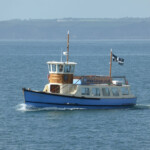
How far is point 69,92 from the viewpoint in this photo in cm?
6322

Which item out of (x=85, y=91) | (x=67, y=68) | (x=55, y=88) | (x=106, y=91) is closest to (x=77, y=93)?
(x=85, y=91)

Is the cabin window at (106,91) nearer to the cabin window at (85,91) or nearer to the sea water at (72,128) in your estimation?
the cabin window at (85,91)

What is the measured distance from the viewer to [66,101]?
6147cm

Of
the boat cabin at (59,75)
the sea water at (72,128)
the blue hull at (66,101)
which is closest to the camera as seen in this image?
the sea water at (72,128)

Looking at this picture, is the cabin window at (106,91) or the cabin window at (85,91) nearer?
the cabin window at (85,91)

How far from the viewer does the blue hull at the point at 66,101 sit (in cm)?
6072

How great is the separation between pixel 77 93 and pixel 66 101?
1504 millimetres

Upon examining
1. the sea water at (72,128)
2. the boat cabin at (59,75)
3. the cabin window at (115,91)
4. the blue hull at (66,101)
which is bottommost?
the sea water at (72,128)

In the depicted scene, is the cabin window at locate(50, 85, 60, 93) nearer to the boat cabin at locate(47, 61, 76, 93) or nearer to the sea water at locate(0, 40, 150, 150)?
the boat cabin at locate(47, 61, 76, 93)

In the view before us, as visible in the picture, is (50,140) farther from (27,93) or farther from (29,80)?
(29,80)

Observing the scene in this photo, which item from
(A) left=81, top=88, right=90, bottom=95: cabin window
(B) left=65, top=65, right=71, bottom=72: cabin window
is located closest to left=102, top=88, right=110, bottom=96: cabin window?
(A) left=81, top=88, right=90, bottom=95: cabin window

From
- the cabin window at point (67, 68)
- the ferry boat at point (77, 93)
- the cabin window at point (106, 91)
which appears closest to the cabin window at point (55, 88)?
the ferry boat at point (77, 93)

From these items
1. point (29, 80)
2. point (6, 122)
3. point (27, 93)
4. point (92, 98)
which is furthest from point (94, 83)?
point (29, 80)

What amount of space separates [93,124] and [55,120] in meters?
3.40
